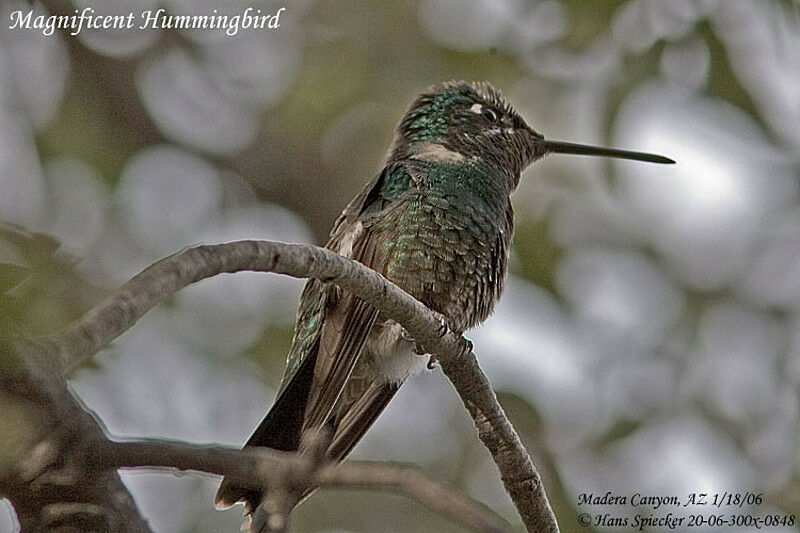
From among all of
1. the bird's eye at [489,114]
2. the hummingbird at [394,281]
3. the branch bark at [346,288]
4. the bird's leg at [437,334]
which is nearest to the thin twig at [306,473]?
the branch bark at [346,288]

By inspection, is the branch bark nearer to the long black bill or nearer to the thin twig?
the thin twig

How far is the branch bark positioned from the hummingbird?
38 cm

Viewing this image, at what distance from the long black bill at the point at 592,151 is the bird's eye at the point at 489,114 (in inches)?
13.7

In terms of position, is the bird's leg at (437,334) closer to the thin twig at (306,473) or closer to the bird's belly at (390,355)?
the bird's belly at (390,355)

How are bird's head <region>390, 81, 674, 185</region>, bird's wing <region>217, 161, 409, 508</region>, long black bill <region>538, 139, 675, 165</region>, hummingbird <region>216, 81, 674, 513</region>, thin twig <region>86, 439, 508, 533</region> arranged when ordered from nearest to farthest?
thin twig <region>86, 439, 508, 533</region>
bird's wing <region>217, 161, 409, 508</region>
hummingbird <region>216, 81, 674, 513</region>
bird's head <region>390, 81, 674, 185</region>
long black bill <region>538, 139, 675, 165</region>

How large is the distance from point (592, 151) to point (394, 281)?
1.98 meters

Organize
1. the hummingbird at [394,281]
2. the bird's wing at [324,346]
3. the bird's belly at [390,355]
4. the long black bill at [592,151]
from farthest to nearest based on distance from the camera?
the long black bill at [592,151], the bird's belly at [390,355], the hummingbird at [394,281], the bird's wing at [324,346]

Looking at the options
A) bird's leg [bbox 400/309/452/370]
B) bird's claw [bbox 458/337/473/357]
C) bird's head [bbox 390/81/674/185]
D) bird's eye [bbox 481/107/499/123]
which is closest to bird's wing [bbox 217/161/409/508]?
bird's leg [bbox 400/309/452/370]

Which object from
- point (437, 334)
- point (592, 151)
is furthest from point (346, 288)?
point (592, 151)

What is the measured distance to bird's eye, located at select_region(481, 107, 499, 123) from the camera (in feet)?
19.0

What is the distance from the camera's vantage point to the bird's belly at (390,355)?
15.2 ft

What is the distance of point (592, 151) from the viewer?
6168 mm

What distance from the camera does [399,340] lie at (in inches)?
183

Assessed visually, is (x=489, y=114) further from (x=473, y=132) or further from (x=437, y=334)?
(x=437, y=334)
